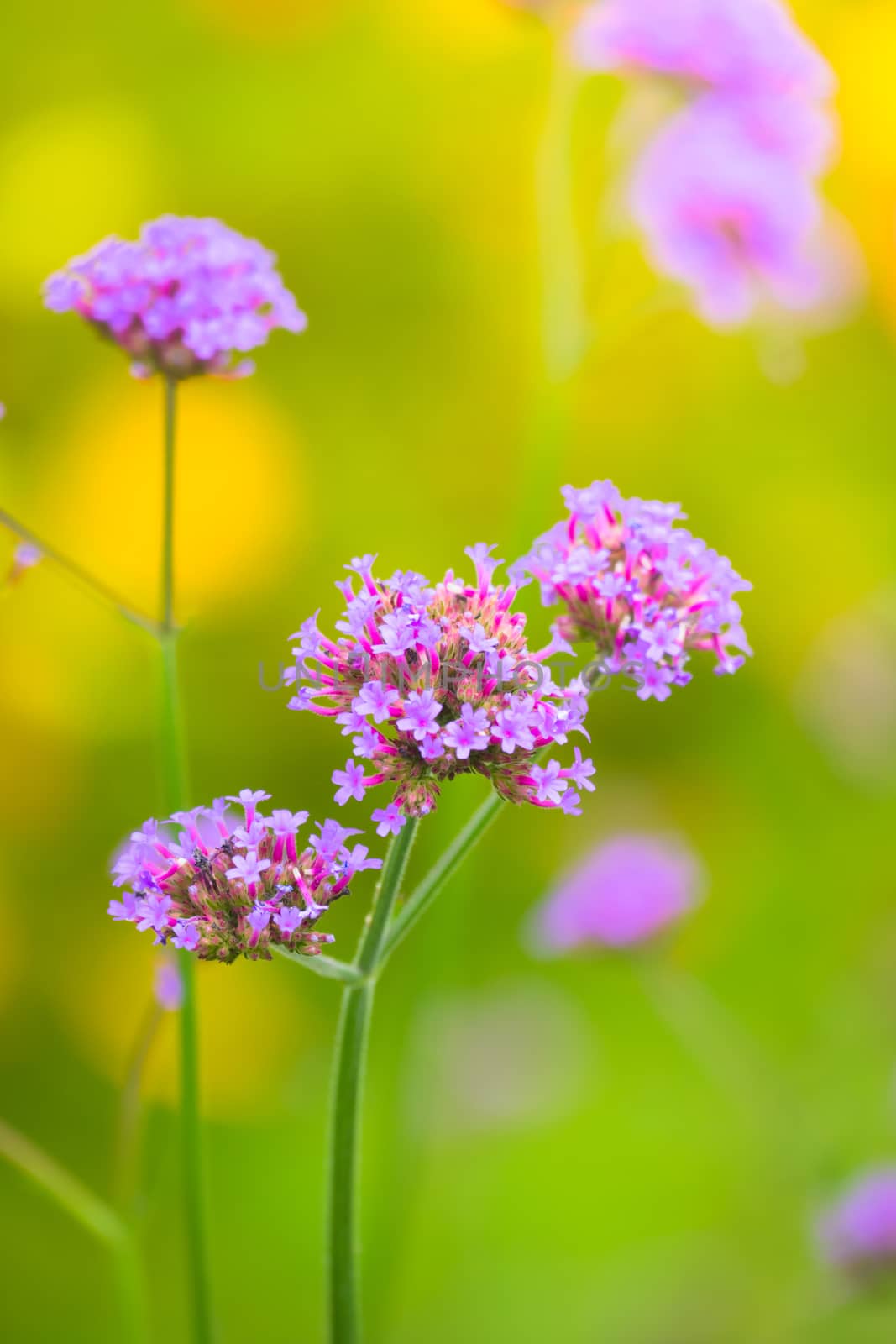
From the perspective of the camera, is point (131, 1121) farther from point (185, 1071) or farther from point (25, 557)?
point (25, 557)

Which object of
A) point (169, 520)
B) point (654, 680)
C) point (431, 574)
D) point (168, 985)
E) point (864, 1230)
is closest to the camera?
point (654, 680)

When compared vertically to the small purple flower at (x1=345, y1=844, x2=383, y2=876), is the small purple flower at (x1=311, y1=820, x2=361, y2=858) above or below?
above

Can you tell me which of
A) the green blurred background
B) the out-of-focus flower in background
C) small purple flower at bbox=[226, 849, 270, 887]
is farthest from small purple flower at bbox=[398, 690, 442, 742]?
the out-of-focus flower in background

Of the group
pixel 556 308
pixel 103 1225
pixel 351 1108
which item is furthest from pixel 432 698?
pixel 556 308

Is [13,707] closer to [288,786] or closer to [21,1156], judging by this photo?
[288,786]

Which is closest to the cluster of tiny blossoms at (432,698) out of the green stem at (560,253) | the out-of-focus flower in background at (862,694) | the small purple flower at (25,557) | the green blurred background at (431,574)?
the small purple flower at (25,557)

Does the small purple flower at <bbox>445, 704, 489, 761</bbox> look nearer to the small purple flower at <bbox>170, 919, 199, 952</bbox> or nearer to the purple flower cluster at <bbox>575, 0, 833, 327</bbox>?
the small purple flower at <bbox>170, 919, 199, 952</bbox>

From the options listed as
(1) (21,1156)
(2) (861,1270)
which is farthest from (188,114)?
(2) (861,1270)
